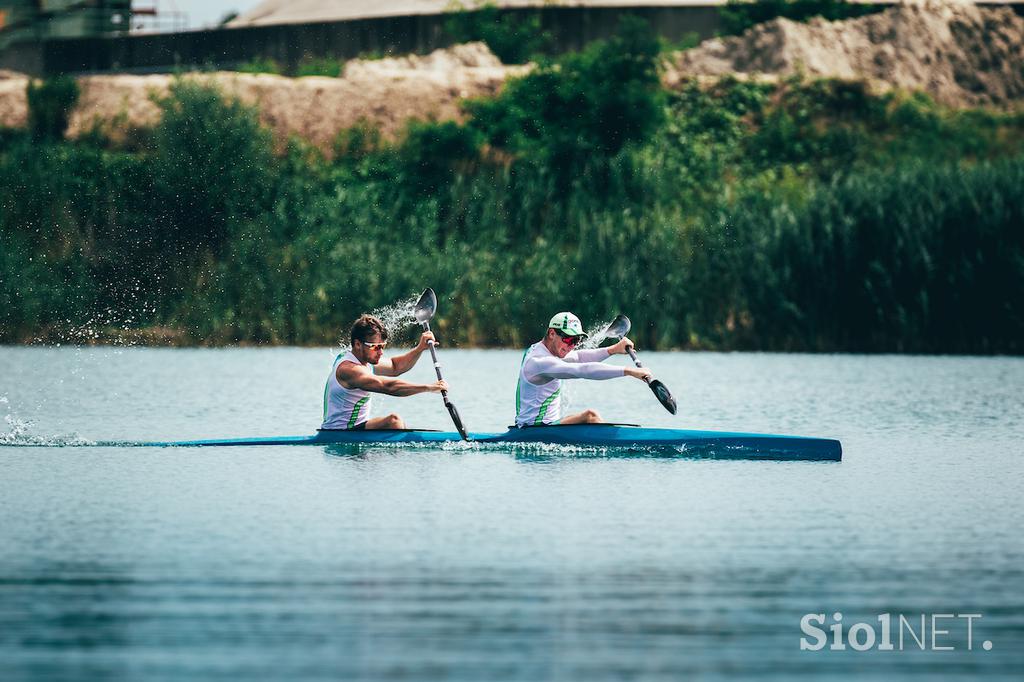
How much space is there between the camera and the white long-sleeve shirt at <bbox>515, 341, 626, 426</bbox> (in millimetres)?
16594

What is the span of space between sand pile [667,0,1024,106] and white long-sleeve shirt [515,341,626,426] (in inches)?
1489

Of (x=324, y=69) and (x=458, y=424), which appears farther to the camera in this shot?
(x=324, y=69)

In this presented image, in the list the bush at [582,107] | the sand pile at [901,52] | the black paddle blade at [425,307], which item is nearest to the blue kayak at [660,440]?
the black paddle blade at [425,307]

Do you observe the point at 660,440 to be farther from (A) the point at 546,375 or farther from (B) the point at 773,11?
(B) the point at 773,11

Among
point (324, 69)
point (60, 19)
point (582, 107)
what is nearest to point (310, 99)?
point (324, 69)

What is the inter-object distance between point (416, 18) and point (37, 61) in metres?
13.4

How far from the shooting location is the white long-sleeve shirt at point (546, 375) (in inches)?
653

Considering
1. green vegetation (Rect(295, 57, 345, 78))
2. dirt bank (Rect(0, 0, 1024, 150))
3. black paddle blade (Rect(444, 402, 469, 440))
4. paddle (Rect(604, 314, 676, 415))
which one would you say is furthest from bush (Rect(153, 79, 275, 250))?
black paddle blade (Rect(444, 402, 469, 440))

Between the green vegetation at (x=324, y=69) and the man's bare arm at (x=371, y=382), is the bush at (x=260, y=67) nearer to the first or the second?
the green vegetation at (x=324, y=69)

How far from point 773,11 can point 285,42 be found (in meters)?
17.2

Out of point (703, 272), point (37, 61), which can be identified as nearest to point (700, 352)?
point (703, 272)

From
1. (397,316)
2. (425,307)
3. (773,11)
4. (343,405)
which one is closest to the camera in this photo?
(343,405)

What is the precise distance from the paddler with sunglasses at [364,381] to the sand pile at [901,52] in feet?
124

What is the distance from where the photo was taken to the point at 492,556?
11.4 metres
